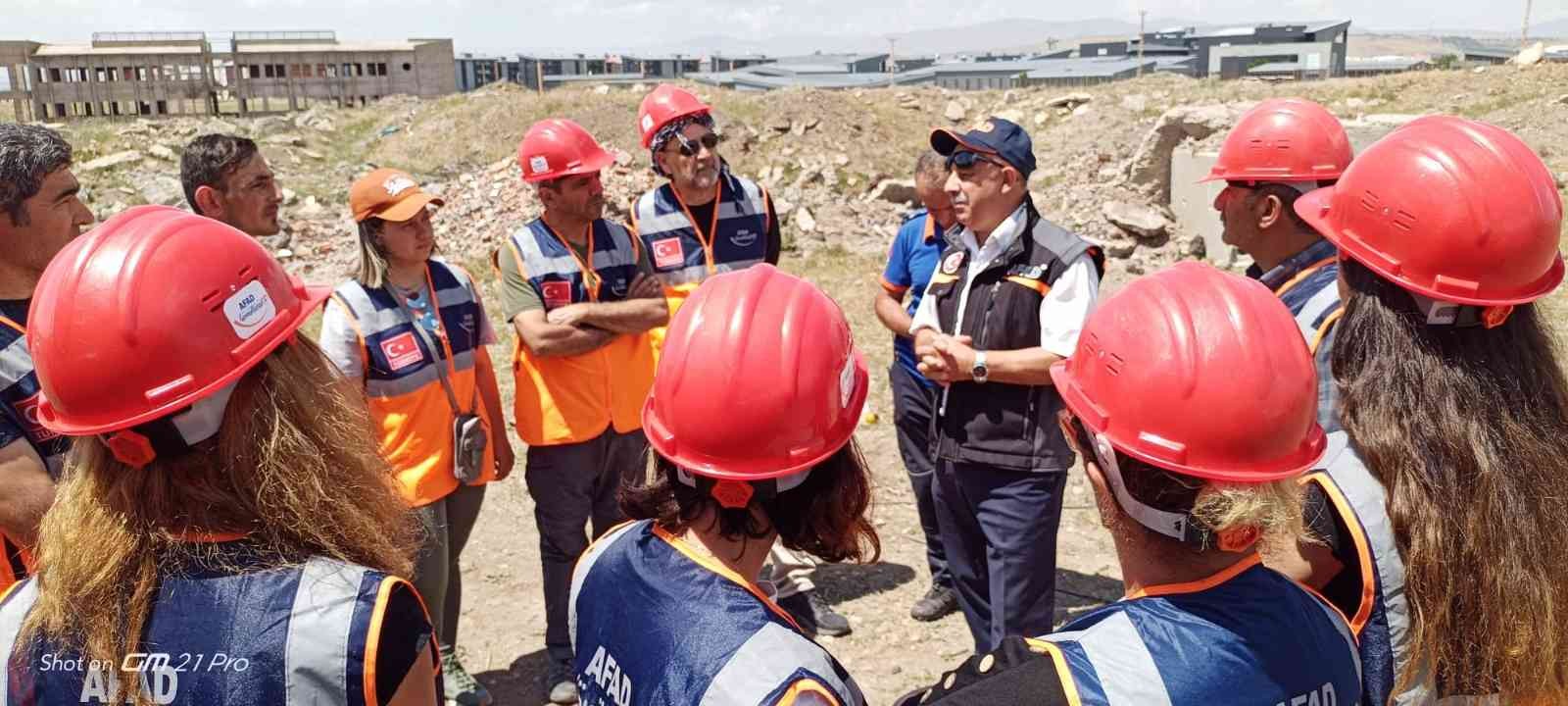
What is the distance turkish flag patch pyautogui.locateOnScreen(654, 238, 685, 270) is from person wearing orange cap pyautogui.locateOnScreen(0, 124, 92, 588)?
2.24 metres

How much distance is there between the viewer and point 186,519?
5.36 ft

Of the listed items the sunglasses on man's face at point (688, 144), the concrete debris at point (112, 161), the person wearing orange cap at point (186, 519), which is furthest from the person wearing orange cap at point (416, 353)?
the concrete debris at point (112, 161)

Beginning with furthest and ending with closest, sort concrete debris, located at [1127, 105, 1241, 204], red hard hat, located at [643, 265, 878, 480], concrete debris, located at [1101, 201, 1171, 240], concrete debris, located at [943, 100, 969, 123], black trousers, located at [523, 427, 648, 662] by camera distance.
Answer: concrete debris, located at [943, 100, 969, 123]
concrete debris, located at [1127, 105, 1241, 204]
concrete debris, located at [1101, 201, 1171, 240]
black trousers, located at [523, 427, 648, 662]
red hard hat, located at [643, 265, 878, 480]

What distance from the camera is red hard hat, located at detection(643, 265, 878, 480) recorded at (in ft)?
5.72

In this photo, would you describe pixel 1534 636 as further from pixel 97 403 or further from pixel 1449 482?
pixel 97 403

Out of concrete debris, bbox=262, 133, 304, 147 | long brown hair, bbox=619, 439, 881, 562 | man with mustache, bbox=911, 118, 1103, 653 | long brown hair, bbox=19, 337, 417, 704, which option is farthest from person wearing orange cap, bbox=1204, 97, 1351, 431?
concrete debris, bbox=262, 133, 304, 147

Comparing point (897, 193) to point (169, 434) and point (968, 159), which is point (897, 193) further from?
point (169, 434)

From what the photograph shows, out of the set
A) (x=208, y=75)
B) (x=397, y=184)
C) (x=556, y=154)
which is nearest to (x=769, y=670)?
(x=397, y=184)

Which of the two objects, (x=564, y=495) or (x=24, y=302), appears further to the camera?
(x=564, y=495)

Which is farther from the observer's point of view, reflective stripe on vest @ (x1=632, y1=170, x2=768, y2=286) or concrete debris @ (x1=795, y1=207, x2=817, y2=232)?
concrete debris @ (x1=795, y1=207, x2=817, y2=232)

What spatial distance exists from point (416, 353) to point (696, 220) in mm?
1534

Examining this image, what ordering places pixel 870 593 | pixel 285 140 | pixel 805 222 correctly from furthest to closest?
1. pixel 285 140
2. pixel 805 222
3. pixel 870 593

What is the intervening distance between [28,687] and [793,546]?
1254 millimetres

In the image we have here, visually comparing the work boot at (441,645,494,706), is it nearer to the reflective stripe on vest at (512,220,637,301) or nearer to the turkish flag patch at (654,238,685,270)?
the reflective stripe on vest at (512,220,637,301)
